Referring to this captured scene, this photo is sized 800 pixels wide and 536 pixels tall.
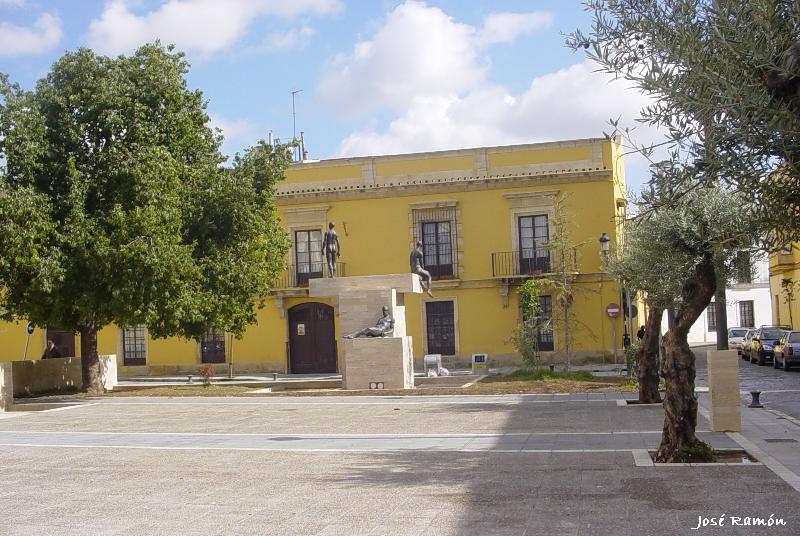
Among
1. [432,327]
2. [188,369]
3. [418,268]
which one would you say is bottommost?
[188,369]

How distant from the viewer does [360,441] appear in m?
14.1

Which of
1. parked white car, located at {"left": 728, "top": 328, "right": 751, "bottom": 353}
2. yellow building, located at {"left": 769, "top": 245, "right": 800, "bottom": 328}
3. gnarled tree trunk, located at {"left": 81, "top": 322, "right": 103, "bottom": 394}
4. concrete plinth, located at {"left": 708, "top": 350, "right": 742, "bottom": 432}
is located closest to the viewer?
concrete plinth, located at {"left": 708, "top": 350, "right": 742, "bottom": 432}

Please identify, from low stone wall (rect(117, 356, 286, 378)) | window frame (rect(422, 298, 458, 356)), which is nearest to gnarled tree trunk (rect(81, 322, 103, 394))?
low stone wall (rect(117, 356, 286, 378))

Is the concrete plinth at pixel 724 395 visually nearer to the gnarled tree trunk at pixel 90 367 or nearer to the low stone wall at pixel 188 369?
the gnarled tree trunk at pixel 90 367

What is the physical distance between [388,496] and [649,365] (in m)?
9.99

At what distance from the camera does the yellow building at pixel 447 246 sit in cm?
3503

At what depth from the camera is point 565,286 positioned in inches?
1152

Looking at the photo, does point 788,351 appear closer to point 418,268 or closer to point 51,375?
point 418,268

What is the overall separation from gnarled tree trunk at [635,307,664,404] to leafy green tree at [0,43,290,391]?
435 inches

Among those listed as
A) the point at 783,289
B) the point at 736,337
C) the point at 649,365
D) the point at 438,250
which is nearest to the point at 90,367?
the point at 438,250

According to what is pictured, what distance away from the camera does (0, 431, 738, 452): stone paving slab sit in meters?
12.7

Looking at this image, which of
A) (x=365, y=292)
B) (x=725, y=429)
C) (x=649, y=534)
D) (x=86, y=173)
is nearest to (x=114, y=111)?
(x=86, y=173)

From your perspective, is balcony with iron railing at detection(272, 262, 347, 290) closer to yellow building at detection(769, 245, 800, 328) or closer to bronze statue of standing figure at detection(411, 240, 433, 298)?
bronze statue of standing figure at detection(411, 240, 433, 298)

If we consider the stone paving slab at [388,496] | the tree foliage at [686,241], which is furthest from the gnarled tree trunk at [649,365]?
the stone paving slab at [388,496]
